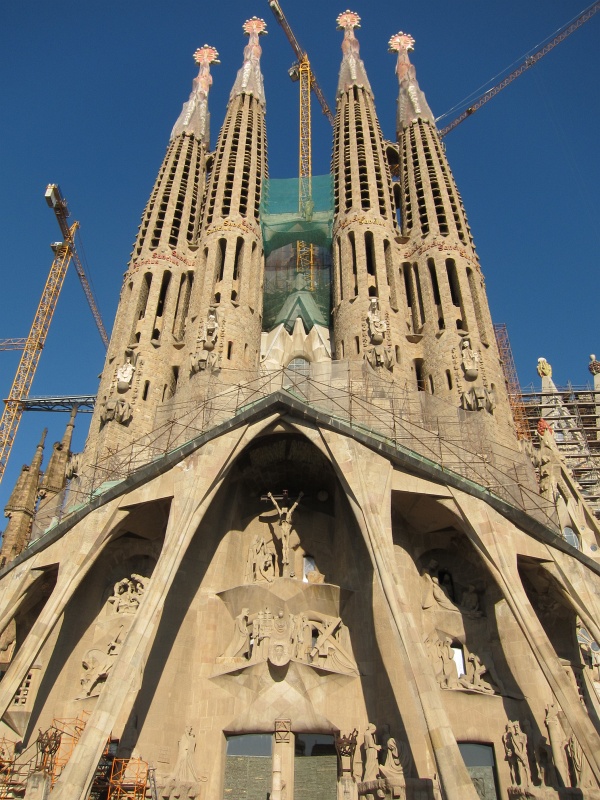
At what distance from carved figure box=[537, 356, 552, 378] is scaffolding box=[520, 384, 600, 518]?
171cm

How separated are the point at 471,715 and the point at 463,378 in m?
9.27

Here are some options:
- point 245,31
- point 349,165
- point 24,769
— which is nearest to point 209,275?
point 349,165

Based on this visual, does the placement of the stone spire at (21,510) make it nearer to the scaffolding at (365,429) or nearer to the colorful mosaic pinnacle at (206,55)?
the scaffolding at (365,429)

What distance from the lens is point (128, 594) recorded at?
56.3ft

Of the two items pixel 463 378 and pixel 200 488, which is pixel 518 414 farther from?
pixel 200 488

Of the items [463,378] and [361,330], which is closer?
[463,378]

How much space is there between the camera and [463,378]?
19.8 m

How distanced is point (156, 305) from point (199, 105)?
13587 mm

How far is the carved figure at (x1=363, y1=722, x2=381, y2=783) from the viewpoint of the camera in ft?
45.7

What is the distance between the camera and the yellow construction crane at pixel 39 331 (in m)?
35.9

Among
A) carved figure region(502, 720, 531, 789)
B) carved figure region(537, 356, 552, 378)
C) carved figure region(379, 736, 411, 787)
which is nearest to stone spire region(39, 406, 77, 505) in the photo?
carved figure region(379, 736, 411, 787)

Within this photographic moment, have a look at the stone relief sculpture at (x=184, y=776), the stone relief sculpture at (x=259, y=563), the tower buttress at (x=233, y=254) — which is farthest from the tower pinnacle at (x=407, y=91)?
the stone relief sculpture at (x=184, y=776)

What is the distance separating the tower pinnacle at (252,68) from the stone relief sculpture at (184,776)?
27.1 metres

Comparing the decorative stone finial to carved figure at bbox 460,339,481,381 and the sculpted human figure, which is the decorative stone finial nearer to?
carved figure at bbox 460,339,481,381
